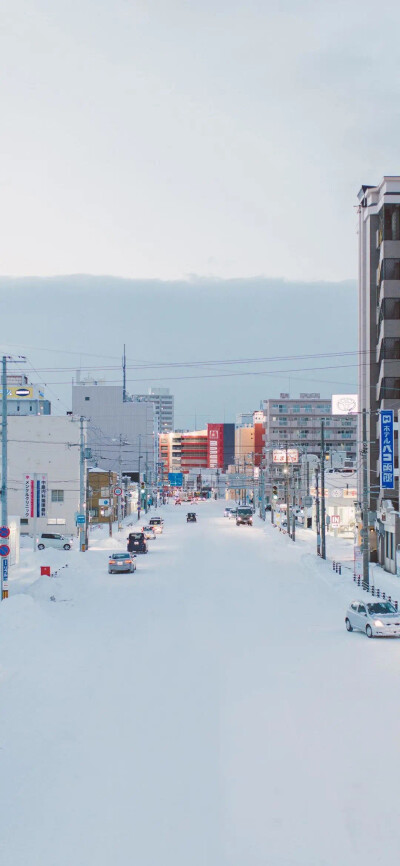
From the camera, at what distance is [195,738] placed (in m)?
14.0

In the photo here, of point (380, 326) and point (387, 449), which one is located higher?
point (380, 326)

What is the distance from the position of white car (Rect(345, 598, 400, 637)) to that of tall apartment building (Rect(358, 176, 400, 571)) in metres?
22.8

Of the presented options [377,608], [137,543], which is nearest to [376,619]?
[377,608]

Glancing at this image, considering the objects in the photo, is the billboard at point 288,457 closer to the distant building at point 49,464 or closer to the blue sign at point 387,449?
the distant building at point 49,464

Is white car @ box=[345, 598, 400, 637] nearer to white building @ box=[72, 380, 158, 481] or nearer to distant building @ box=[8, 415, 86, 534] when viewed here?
distant building @ box=[8, 415, 86, 534]

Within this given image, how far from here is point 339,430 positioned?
146m

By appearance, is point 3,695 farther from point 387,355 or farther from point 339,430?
point 339,430

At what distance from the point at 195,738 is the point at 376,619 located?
12120 millimetres

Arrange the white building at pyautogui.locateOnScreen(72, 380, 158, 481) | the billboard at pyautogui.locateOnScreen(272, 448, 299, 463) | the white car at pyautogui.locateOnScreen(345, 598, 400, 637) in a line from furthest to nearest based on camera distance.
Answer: the white building at pyautogui.locateOnScreen(72, 380, 158, 481) → the billboard at pyautogui.locateOnScreen(272, 448, 299, 463) → the white car at pyautogui.locateOnScreen(345, 598, 400, 637)

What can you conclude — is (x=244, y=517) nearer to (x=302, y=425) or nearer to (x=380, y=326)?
(x=380, y=326)

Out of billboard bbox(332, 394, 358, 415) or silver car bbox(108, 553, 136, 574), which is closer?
silver car bbox(108, 553, 136, 574)

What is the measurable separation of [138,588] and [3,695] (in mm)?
20408

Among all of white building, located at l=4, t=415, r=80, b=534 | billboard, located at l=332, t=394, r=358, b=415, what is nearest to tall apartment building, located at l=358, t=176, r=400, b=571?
billboard, located at l=332, t=394, r=358, b=415

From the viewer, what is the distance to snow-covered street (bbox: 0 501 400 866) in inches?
391
